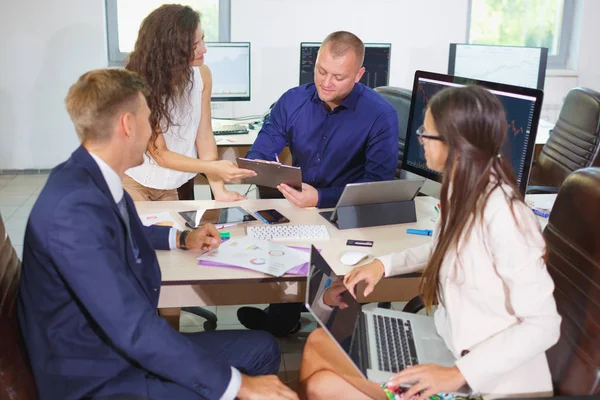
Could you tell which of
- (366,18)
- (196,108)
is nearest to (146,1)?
(366,18)

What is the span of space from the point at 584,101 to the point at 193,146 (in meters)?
1.98

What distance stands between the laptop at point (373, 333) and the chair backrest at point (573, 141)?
1784 millimetres

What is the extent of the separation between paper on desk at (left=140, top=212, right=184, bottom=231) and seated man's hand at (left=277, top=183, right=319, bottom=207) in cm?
42

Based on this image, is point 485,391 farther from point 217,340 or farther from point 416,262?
point 217,340

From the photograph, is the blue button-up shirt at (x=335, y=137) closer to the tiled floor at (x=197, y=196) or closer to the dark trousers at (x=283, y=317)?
the dark trousers at (x=283, y=317)

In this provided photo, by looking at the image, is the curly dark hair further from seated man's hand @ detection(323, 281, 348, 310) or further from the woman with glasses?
the woman with glasses

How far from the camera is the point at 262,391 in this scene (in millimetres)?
1597

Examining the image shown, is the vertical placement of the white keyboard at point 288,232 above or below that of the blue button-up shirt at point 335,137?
below

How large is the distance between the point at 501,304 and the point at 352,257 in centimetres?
64

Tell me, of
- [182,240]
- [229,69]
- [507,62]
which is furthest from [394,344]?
[507,62]

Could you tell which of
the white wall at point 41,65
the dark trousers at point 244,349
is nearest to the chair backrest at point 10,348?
the dark trousers at point 244,349

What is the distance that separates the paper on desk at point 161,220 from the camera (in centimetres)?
240

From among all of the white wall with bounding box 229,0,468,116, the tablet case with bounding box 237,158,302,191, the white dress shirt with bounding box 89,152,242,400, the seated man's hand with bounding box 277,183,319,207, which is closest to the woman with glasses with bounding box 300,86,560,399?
the white dress shirt with bounding box 89,152,242,400

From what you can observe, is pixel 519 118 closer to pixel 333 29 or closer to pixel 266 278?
pixel 266 278
